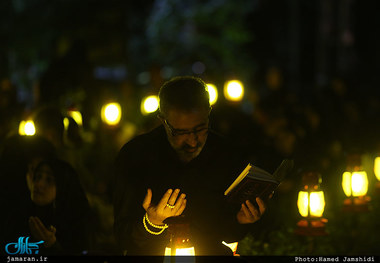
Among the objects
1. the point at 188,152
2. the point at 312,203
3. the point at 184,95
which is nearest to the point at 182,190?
the point at 188,152

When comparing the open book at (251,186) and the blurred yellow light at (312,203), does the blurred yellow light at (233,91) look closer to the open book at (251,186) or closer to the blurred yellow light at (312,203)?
the blurred yellow light at (312,203)

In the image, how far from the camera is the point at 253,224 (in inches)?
175

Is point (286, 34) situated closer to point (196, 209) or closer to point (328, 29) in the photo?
point (328, 29)

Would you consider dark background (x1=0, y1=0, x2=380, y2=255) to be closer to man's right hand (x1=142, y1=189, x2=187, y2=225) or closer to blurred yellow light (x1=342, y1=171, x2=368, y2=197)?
blurred yellow light (x1=342, y1=171, x2=368, y2=197)

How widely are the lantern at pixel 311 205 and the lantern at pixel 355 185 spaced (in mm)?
960

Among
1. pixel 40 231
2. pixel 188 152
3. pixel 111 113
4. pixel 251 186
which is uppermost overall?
pixel 111 113

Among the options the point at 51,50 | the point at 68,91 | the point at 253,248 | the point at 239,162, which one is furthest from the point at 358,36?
the point at 239,162

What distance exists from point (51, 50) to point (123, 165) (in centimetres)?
1873

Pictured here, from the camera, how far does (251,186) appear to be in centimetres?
425

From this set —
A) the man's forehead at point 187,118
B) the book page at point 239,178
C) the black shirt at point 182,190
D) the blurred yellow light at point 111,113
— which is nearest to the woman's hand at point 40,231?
the black shirt at point 182,190

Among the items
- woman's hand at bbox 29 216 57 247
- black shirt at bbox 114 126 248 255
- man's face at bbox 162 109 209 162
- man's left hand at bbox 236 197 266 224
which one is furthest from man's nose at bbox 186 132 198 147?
woman's hand at bbox 29 216 57 247

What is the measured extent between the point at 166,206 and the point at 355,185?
429cm

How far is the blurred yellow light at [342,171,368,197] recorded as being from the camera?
7887 mm

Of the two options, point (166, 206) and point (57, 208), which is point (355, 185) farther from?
point (166, 206)
